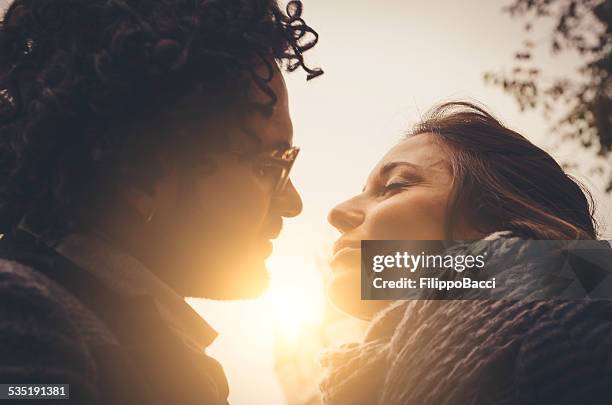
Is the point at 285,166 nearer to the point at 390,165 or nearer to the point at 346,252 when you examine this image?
the point at 346,252

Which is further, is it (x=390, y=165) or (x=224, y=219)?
(x=390, y=165)

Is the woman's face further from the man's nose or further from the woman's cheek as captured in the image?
the man's nose

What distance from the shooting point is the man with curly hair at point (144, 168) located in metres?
1.66

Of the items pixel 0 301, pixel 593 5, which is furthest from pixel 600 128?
pixel 0 301

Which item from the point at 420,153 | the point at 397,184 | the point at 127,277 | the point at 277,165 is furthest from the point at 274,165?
the point at 420,153

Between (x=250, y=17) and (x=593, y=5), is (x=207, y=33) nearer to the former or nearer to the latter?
(x=250, y=17)

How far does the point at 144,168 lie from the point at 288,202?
740mm

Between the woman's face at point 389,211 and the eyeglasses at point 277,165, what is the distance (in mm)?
498

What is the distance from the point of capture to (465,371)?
6.18 feet

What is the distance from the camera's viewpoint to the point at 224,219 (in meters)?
2.25

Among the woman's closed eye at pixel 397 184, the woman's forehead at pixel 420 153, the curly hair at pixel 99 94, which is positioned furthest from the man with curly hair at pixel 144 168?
the woman's forehead at pixel 420 153

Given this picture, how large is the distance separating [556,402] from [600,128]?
424 centimetres

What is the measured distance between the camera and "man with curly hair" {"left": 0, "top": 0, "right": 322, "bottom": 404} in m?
1.66

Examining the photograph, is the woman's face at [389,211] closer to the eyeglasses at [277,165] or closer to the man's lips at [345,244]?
the man's lips at [345,244]
